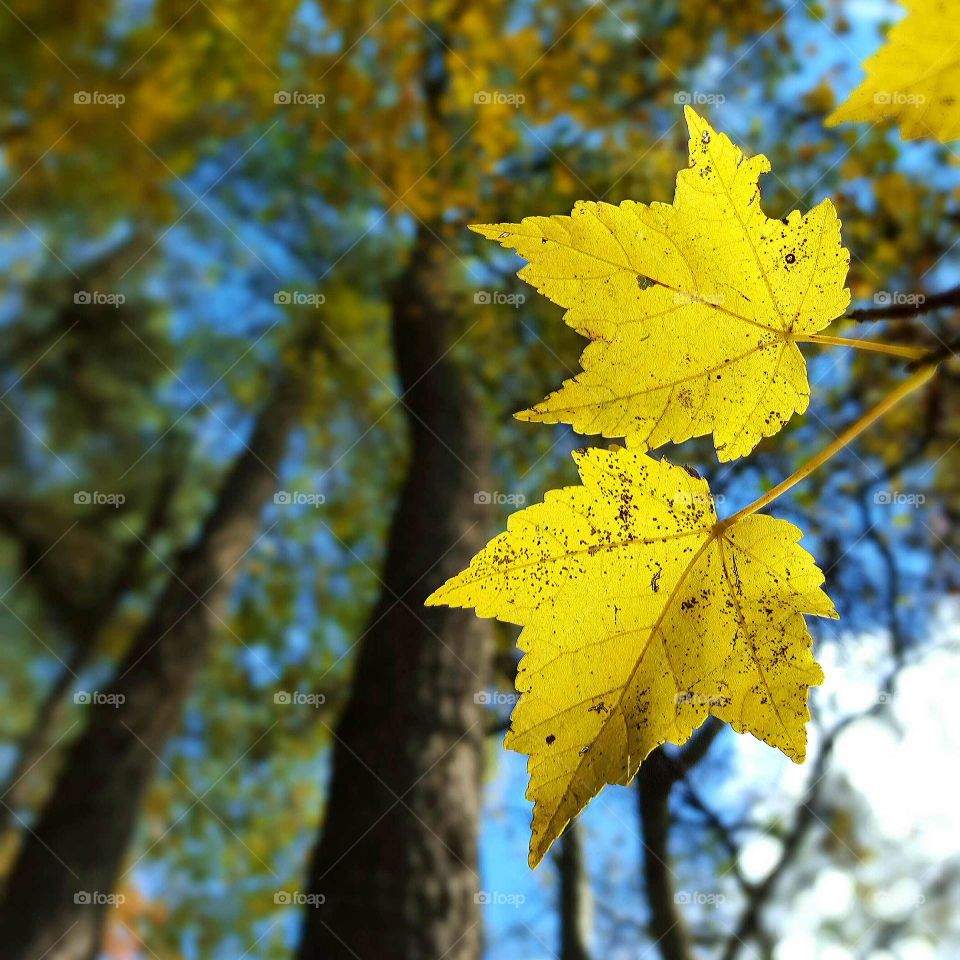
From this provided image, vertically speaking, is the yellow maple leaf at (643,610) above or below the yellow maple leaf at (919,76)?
below

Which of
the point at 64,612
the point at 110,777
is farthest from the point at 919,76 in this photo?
the point at 64,612

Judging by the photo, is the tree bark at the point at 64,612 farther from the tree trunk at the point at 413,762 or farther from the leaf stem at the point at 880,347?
the leaf stem at the point at 880,347

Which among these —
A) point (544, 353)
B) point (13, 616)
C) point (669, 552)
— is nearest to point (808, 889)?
point (544, 353)

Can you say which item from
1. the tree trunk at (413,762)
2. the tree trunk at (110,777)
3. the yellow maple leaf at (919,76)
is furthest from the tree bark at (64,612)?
the yellow maple leaf at (919,76)

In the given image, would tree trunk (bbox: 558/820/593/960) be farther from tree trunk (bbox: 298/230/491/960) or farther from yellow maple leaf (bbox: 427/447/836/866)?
yellow maple leaf (bbox: 427/447/836/866)

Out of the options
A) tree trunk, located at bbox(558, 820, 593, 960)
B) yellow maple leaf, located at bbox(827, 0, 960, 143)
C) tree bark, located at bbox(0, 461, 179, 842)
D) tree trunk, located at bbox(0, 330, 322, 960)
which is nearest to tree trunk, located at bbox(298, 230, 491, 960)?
tree trunk, located at bbox(558, 820, 593, 960)

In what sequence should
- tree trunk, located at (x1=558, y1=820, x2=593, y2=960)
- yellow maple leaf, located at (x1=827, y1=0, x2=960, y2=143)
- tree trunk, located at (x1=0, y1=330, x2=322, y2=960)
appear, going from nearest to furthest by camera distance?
yellow maple leaf, located at (x1=827, y1=0, x2=960, y2=143) → tree trunk, located at (x1=558, y1=820, x2=593, y2=960) → tree trunk, located at (x1=0, y1=330, x2=322, y2=960)
